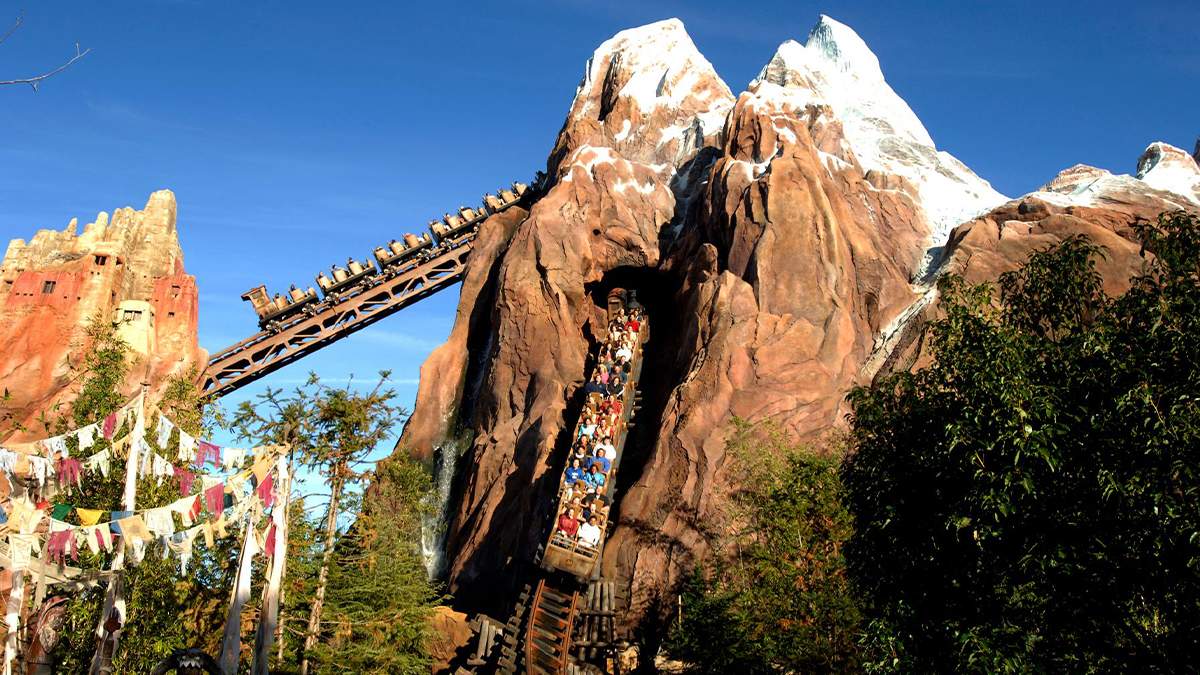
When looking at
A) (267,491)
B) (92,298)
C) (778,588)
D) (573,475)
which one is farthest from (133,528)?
(92,298)

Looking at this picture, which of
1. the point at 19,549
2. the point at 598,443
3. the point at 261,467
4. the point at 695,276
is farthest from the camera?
the point at 695,276

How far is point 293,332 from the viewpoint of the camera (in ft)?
136

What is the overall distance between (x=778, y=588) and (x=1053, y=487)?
360 inches

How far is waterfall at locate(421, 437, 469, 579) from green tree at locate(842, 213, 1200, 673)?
2292cm

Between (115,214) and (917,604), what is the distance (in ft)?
158

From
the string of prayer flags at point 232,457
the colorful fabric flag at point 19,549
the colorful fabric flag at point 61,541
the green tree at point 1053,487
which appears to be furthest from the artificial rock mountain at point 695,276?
the colorful fabric flag at point 19,549

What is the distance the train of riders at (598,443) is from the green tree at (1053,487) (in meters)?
12.6

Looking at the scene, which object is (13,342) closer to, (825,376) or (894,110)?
(825,376)

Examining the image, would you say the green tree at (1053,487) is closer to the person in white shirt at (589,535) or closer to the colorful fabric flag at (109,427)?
the person in white shirt at (589,535)

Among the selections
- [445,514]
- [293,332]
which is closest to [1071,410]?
[445,514]

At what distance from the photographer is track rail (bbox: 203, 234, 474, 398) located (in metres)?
41.1

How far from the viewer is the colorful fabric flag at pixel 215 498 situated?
14.3 meters

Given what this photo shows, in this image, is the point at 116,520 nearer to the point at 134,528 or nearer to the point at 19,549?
the point at 134,528

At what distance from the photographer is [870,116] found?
47344 mm
